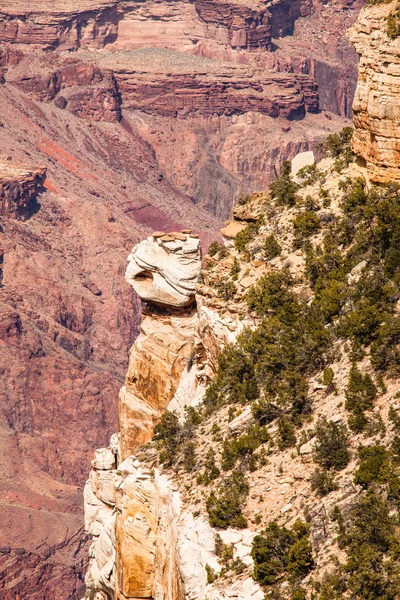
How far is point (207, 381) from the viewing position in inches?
2013

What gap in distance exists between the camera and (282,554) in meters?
36.9

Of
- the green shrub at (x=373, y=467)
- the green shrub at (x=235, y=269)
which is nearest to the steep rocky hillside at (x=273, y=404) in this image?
the green shrub at (x=373, y=467)

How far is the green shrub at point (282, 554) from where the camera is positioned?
36.0 m

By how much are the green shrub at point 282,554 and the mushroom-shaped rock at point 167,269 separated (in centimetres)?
2008

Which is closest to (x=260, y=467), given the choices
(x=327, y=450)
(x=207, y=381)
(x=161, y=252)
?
(x=327, y=450)

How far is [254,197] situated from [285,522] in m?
22.6

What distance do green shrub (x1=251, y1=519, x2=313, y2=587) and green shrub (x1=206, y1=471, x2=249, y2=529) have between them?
2.12m

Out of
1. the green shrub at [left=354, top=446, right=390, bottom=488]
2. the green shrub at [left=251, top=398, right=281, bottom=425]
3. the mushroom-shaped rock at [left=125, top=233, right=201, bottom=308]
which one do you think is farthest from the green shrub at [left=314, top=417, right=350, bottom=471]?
the mushroom-shaped rock at [left=125, top=233, right=201, bottom=308]

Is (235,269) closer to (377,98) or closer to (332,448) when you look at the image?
(377,98)

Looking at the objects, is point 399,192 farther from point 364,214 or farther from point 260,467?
point 260,467

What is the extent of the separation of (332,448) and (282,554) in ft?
10.7

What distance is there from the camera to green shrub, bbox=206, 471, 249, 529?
39688 mm

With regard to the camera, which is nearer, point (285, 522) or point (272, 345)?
point (285, 522)

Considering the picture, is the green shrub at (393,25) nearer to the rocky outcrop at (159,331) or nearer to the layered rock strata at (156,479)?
the layered rock strata at (156,479)
